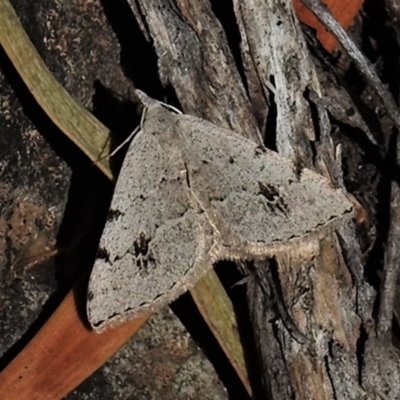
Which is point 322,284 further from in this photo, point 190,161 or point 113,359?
point 113,359

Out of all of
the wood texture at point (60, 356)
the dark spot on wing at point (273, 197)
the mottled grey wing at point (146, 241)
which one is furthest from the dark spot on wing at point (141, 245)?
the dark spot on wing at point (273, 197)

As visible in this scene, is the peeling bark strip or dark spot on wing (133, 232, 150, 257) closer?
the peeling bark strip

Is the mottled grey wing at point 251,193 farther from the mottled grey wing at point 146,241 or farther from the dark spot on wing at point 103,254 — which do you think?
the dark spot on wing at point 103,254

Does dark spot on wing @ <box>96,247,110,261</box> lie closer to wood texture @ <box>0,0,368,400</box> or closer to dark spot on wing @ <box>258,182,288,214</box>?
wood texture @ <box>0,0,368,400</box>

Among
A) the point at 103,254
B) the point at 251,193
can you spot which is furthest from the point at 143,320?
the point at 251,193

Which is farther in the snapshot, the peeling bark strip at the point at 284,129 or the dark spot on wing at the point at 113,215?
the dark spot on wing at the point at 113,215

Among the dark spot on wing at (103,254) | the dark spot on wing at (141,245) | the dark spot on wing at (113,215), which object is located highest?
the dark spot on wing at (113,215)

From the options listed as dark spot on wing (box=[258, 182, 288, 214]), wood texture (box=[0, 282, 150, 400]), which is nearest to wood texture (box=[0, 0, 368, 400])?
wood texture (box=[0, 282, 150, 400])
